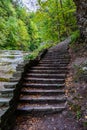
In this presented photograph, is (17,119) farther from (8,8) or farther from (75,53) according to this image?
(8,8)

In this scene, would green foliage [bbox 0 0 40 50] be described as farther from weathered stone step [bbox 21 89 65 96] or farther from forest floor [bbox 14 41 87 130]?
forest floor [bbox 14 41 87 130]

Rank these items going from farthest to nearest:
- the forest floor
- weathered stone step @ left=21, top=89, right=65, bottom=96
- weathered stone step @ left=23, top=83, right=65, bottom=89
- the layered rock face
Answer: the layered rock face, weathered stone step @ left=23, top=83, right=65, bottom=89, weathered stone step @ left=21, top=89, right=65, bottom=96, the forest floor

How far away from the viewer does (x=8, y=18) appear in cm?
3297

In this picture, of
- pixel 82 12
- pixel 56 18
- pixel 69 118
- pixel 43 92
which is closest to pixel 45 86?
pixel 43 92

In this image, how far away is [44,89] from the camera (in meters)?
8.67

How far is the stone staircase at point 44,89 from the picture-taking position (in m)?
7.21

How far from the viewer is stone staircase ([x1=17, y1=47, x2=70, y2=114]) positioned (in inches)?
284

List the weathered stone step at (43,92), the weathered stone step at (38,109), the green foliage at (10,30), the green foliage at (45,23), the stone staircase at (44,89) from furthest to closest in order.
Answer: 1. the green foliage at (10,30)
2. the green foliage at (45,23)
3. the weathered stone step at (43,92)
4. the stone staircase at (44,89)
5. the weathered stone step at (38,109)

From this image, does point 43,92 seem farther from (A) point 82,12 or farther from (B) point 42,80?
(A) point 82,12

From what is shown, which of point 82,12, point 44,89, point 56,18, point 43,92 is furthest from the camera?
point 56,18

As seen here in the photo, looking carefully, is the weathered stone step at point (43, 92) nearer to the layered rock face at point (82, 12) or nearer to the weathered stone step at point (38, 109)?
the weathered stone step at point (38, 109)

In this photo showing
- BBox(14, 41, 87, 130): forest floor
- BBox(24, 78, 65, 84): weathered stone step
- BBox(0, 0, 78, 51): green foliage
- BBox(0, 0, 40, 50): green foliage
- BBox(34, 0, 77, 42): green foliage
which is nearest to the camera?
BBox(14, 41, 87, 130): forest floor

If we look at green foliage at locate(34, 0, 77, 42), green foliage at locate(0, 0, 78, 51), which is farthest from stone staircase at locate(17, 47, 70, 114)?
green foliage at locate(34, 0, 77, 42)

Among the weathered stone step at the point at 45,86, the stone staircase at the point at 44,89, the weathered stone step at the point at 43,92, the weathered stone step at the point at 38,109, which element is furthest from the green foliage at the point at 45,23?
the weathered stone step at the point at 38,109
